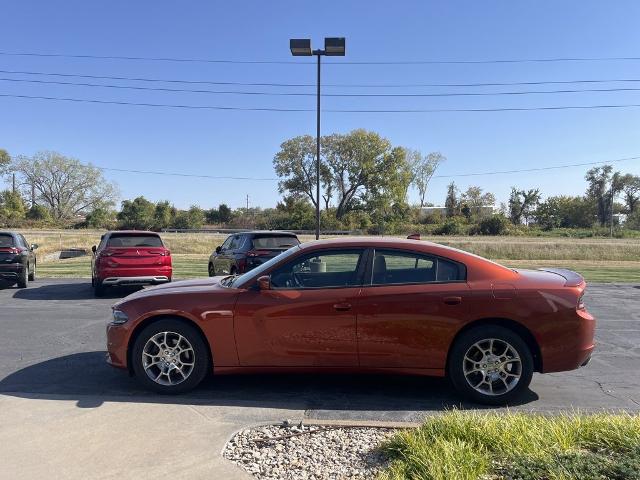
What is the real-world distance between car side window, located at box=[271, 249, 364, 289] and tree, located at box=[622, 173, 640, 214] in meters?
93.7

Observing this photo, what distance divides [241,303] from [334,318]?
906 millimetres

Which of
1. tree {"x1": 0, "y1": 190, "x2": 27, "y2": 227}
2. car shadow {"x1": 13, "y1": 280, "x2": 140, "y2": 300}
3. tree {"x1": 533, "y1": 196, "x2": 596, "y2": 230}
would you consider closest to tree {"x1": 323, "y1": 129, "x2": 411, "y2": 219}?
tree {"x1": 533, "y1": 196, "x2": 596, "y2": 230}

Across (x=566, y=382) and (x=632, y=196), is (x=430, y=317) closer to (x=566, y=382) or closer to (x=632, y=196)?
(x=566, y=382)

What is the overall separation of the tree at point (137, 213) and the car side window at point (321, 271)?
60.4 metres

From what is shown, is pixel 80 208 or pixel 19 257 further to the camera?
pixel 80 208

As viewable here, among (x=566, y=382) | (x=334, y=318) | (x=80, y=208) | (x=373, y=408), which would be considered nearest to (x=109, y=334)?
(x=334, y=318)

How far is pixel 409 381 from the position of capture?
221 inches

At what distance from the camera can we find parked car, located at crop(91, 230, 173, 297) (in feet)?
38.1

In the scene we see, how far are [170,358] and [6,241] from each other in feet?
34.6

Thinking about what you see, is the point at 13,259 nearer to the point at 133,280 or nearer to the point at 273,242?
the point at 133,280

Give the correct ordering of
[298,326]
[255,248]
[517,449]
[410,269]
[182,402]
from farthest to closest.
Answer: [255,248], [410,269], [298,326], [182,402], [517,449]

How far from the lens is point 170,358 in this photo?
5035mm

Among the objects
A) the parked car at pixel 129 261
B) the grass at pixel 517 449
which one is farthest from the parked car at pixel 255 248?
the grass at pixel 517 449

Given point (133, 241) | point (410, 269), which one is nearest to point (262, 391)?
point (410, 269)
